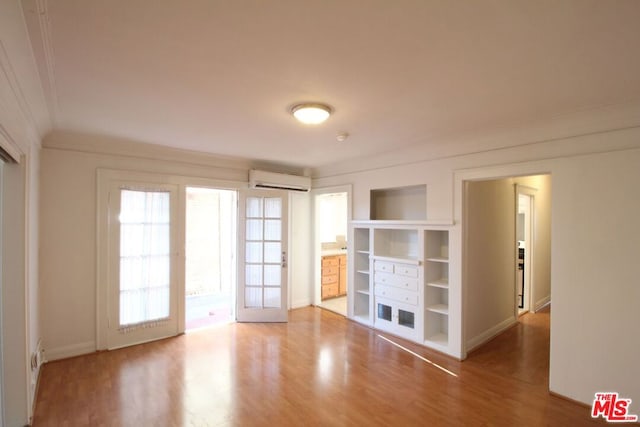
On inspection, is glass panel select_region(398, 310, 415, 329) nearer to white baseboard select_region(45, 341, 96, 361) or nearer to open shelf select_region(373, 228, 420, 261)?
open shelf select_region(373, 228, 420, 261)

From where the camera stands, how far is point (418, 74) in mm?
1938

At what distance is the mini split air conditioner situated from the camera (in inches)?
184

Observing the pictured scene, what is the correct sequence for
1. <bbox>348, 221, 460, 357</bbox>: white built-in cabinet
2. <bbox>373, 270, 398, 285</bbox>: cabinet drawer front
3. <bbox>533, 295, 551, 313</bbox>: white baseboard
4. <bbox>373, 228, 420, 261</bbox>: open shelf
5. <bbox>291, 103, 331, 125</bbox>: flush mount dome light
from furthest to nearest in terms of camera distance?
<bbox>533, 295, 551, 313</bbox>: white baseboard, <bbox>373, 228, 420, 261</bbox>: open shelf, <bbox>373, 270, 398, 285</bbox>: cabinet drawer front, <bbox>348, 221, 460, 357</bbox>: white built-in cabinet, <bbox>291, 103, 331, 125</bbox>: flush mount dome light

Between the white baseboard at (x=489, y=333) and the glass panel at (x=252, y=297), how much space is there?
2.96 metres

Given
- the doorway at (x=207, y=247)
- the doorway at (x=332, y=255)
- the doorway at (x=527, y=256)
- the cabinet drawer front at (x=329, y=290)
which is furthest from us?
the doorway at (x=207, y=247)

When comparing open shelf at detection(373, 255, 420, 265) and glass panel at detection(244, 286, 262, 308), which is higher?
open shelf at detection(373, 255, 420, 265)

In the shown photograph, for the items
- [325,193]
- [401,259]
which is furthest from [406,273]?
[325,193]

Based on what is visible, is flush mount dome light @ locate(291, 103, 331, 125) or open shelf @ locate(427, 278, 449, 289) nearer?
flush mount dome light @ locate(291, 103, 331, 125)

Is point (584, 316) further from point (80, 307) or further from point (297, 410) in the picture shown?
point (80, 307)

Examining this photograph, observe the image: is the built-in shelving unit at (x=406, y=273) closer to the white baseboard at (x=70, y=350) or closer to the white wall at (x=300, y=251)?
the white wall at (x=300, y=251)

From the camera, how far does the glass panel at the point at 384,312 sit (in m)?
4.29

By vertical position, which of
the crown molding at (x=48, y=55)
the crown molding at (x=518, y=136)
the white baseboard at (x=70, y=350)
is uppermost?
the crown molding at (x=48, y=55)

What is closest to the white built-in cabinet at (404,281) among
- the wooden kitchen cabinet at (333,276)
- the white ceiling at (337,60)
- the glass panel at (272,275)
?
the glass panel at (272,275)

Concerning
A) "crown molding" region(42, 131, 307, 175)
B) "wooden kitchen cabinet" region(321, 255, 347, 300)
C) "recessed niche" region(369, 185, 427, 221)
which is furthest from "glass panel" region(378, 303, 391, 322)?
"crown molding" region(42, 131, 307, 175)
